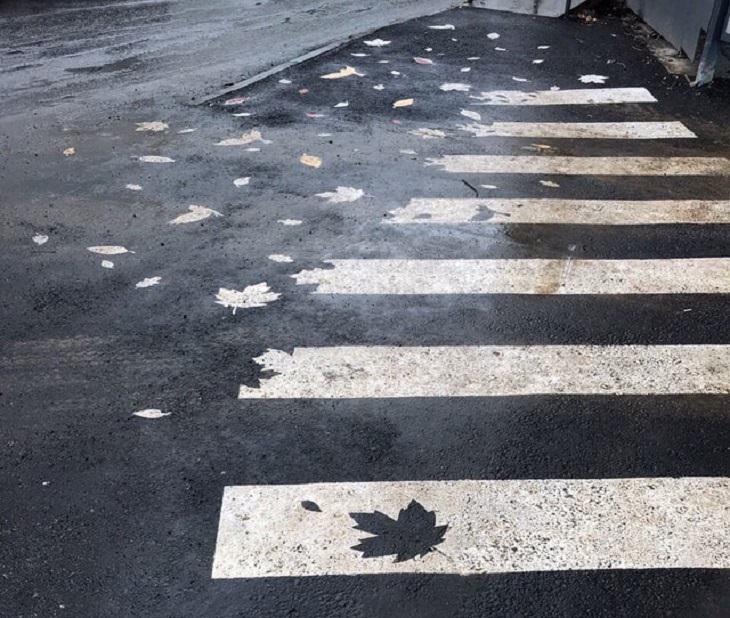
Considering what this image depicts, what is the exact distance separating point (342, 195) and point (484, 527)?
4.04 m

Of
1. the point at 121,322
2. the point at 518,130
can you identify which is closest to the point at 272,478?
the point at 121,322

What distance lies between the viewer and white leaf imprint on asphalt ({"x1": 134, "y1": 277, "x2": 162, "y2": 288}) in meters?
5.88

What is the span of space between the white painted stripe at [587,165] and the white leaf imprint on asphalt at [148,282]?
310 centimetres

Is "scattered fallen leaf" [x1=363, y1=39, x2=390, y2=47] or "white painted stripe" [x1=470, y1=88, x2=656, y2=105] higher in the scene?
"scattered fallen leaf" [x1=363, y1=39, x2=390, y2=47]

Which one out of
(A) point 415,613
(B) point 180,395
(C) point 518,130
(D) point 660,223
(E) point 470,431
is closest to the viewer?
(A) point 415,613

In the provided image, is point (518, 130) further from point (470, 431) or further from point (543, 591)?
point (543, 591)

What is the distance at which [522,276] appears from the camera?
6.05 m

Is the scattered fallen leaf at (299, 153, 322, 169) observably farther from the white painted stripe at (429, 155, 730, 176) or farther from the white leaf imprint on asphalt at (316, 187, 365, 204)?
the white painted stripe at (429, 155, 730, 176)

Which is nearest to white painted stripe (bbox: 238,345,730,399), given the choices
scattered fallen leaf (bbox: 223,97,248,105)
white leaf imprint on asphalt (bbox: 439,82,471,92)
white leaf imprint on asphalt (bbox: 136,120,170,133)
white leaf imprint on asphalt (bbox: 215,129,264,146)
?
white leaf imprint on asphalt (bbox: 215,129,264,146)

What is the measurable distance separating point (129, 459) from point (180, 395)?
1.91ft

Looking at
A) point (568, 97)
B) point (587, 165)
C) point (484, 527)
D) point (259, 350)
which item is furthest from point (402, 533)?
point (568, 97)

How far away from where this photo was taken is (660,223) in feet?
22.6

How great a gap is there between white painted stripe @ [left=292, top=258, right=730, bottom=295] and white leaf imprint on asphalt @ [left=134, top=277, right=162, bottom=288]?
37.8 inches

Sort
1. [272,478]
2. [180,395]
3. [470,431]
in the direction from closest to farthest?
[272,478] < [470,431] < [180,395]
